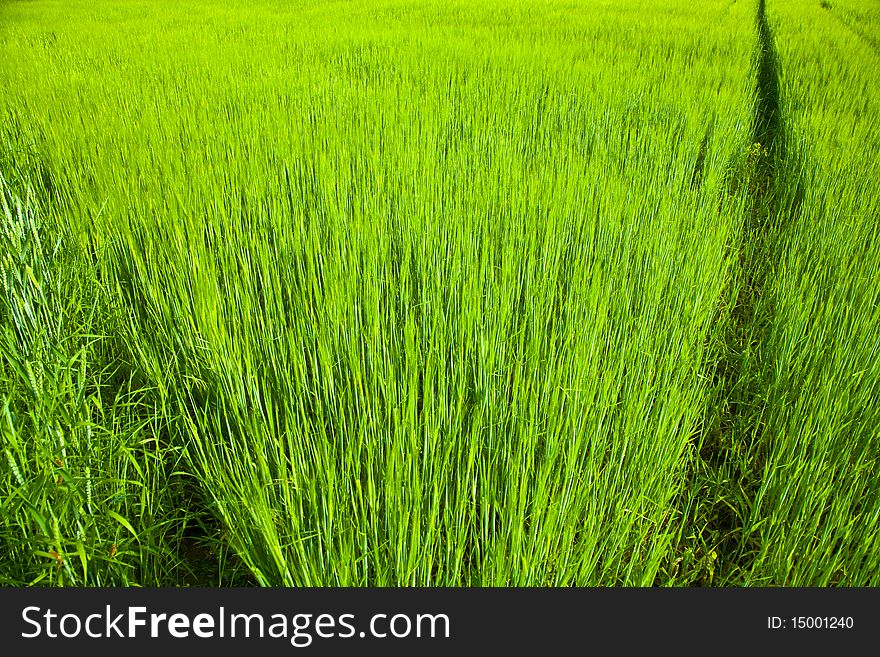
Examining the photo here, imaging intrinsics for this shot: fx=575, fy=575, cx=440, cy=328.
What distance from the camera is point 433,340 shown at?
1060mm

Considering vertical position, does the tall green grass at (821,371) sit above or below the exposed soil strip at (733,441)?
above

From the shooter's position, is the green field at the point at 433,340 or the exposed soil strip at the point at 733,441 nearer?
the green field at the point at 433,340

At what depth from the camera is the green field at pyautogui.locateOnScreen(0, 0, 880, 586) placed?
2.82 ft

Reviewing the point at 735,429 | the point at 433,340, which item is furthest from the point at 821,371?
the point at 433,340

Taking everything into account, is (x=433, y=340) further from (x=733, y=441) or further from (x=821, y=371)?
(x=821, y=371)

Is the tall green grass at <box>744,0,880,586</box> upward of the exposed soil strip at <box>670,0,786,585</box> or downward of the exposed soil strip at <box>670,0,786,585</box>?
upward

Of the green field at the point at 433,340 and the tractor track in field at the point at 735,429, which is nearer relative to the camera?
the green field at the point at 433,340

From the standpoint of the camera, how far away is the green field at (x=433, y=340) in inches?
33.9

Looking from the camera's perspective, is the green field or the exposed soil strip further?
the exposed soil strip

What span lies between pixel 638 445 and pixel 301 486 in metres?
0.57

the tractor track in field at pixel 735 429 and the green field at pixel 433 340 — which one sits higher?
the green field at pixel 433 340

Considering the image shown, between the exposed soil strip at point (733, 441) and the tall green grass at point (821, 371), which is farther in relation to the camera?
the exposed soil strip at point (733, 441)

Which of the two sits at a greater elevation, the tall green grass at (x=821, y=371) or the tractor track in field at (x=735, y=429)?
the tall green grass at (x=821, y=371)

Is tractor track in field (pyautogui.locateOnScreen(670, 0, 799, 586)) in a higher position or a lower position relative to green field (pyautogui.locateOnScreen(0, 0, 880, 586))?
lower
